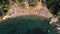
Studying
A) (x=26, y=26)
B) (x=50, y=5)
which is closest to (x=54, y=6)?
(x=50, y=5)

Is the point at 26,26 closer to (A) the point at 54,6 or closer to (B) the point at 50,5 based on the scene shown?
(A) the point at 54,6

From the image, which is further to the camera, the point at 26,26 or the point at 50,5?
the point at 50,5

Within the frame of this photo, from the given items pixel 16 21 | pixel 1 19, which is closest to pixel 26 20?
pixel 16 21

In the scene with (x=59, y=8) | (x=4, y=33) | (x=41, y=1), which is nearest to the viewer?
(x=4, y=33)

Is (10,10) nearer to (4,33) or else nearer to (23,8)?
(23,8)

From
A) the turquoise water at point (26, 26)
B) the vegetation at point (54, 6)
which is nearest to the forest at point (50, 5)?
the vegetation at point (54, 6)

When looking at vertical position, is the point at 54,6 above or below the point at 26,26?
above

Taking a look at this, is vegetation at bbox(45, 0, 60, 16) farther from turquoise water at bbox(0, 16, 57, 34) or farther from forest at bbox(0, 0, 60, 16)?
turquoise water at bbox(0, 16, 57, 34)

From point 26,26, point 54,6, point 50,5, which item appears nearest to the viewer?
point 26,26
